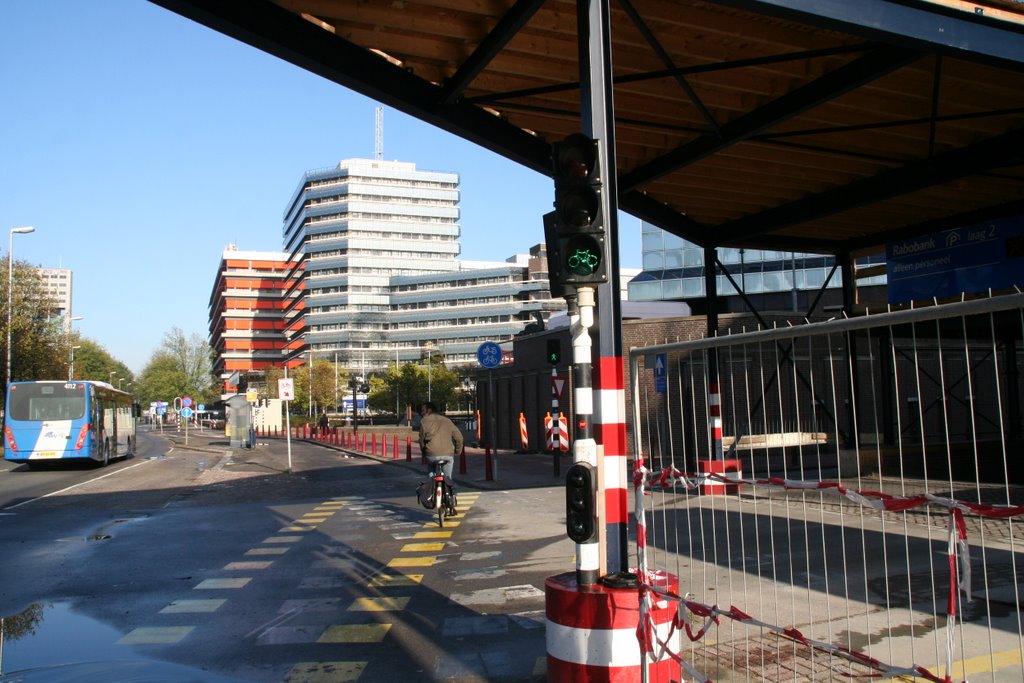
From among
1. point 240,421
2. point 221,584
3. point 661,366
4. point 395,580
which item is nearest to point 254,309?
point 240,421

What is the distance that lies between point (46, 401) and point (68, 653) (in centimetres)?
2661

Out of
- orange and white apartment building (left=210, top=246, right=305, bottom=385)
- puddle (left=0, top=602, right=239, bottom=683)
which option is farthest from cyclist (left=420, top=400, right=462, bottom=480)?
orange and white apartment building (left=210, top=246, right=305, bottom=385)

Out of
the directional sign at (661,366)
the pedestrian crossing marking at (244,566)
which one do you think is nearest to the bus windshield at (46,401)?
the pedestrian crossing marking at (244,566)

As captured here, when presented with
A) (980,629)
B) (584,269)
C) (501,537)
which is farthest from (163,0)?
(980,629)

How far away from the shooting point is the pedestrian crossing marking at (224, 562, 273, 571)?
33.2 feet

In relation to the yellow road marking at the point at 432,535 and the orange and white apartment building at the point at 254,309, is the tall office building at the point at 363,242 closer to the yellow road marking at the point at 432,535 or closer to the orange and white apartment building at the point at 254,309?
the orange and white apartment building at the point at 254,309

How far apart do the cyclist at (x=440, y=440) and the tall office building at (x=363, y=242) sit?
116109mm

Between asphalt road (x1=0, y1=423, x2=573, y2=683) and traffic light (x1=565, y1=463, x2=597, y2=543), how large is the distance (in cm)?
149

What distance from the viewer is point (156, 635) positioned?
709 centimetres

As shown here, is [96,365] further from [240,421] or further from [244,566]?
[244,566]

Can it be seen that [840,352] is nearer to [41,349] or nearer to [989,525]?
[989,525]

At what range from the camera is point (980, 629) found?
611 cm

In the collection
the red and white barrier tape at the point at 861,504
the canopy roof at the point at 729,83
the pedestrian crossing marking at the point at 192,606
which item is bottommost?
the pedestrian crossing marking at the point at 192,606

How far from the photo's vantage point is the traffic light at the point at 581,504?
4.97m
